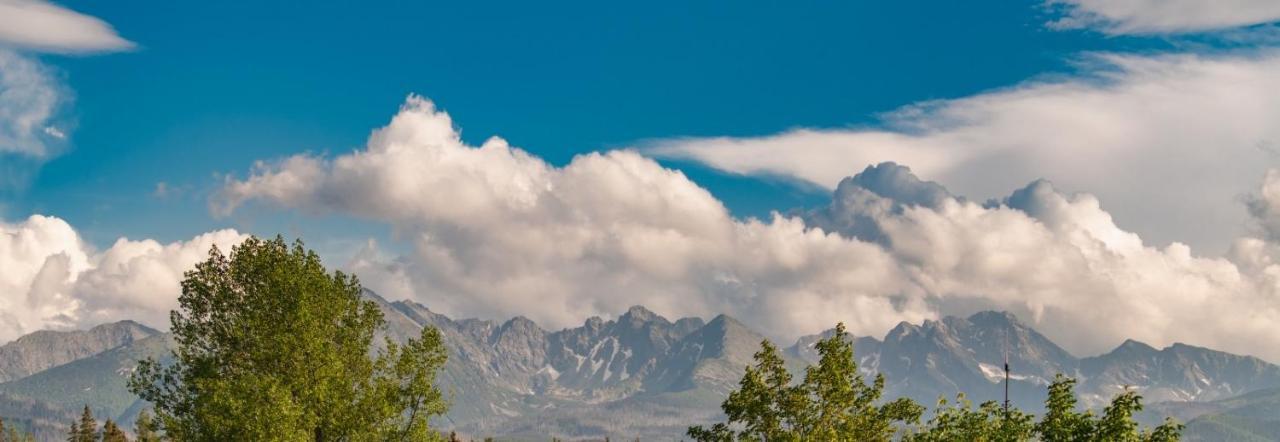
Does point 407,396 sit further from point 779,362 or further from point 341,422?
point 779,362

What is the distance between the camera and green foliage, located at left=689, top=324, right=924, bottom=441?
43.6m

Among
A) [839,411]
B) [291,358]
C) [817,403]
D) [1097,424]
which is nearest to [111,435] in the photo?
[291,358]

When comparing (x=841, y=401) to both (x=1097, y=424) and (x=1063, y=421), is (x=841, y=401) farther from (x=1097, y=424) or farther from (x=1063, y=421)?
(x=1097, y=424)

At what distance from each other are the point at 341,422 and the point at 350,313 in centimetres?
769

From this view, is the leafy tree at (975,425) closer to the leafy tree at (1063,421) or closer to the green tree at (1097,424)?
the green tree at (1097,424)

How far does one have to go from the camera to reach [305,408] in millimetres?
50312

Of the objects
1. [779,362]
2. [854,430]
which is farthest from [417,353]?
[854,430]

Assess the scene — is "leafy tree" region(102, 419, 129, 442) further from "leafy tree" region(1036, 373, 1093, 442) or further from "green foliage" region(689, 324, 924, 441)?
"leafy tree" region(1036, 373, 1093, 442)

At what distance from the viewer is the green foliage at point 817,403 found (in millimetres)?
43594

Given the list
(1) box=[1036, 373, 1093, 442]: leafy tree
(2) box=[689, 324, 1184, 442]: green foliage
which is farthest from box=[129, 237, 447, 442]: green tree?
(1) box=[1036, 373, 1093, 442]: leafy tree

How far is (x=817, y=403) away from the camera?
146 feet

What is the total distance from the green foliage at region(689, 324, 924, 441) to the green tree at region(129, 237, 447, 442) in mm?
16478

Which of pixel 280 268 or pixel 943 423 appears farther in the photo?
pixel 280 268

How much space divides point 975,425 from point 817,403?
799cm
